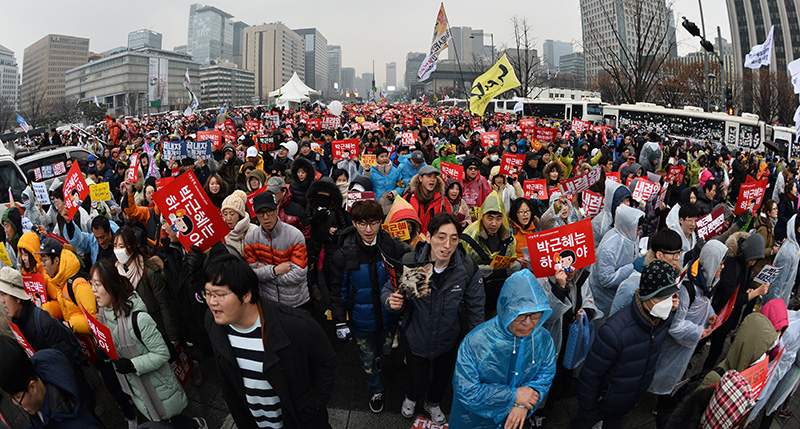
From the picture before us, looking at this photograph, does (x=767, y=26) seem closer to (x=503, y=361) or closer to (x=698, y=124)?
(x=698, y=124)

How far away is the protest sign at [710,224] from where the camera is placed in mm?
4969

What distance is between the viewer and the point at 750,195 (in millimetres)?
6305

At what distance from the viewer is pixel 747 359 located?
10.1ft

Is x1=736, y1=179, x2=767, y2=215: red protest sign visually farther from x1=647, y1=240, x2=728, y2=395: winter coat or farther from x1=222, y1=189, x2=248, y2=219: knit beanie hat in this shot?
x1=222, y1=189, x2=248, y2=219: knit beanie hat

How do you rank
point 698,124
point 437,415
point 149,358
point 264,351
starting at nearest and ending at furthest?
point 264,351
point 149,358
point 437,415
point 698,124

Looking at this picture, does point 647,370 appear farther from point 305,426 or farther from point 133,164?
point 133,164

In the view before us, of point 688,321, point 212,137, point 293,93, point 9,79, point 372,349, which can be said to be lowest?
point 372,349

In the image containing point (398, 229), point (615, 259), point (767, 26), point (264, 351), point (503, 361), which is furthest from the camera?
point (767, 26)

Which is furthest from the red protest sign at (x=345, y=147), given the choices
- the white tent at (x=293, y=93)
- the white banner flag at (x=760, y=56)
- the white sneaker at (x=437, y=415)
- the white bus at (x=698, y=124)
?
the white tent at (x=293, y=93)

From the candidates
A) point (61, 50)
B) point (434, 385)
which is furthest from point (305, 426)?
point (61, 50)

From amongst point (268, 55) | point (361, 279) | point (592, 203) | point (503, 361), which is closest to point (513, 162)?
point (592, 203)

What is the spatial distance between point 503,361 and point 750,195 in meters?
5.73

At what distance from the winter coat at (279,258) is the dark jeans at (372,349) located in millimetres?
686

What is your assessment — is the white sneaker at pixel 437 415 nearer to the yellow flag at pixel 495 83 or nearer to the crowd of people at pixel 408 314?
the crowd of people at pixel 408 314
